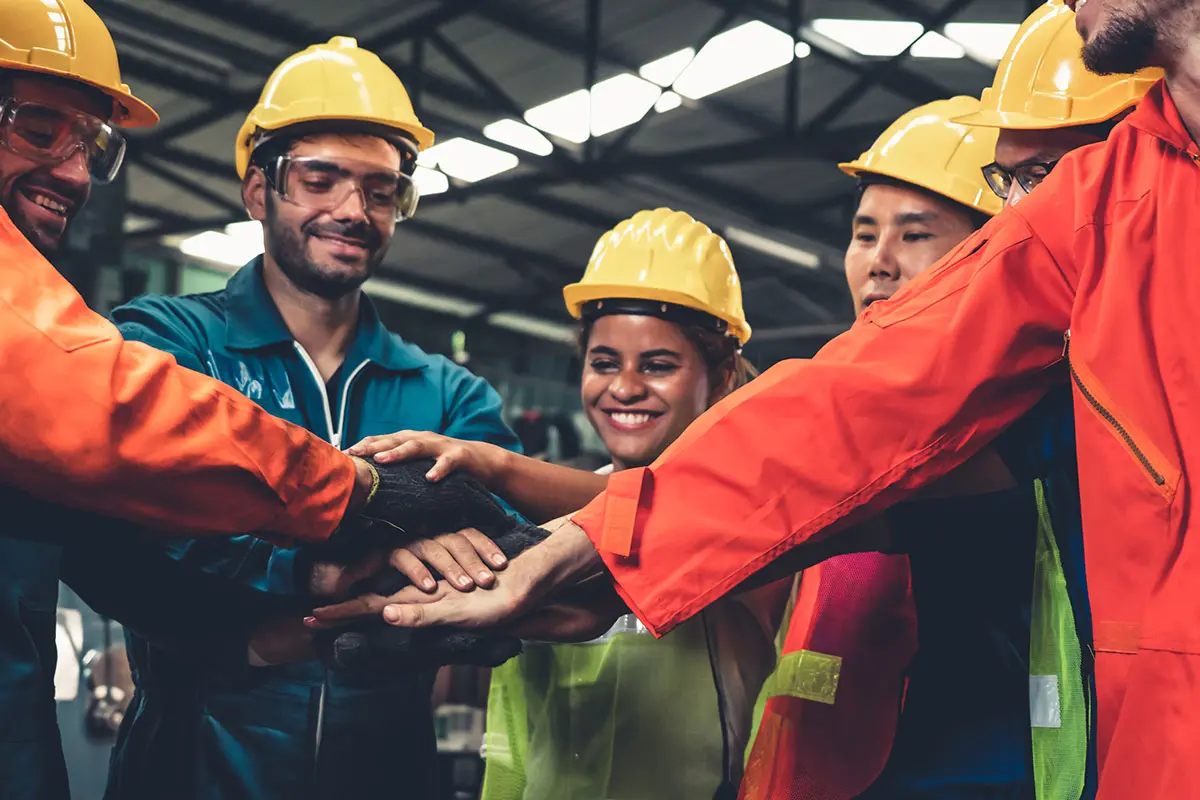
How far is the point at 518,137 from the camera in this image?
41.0ft

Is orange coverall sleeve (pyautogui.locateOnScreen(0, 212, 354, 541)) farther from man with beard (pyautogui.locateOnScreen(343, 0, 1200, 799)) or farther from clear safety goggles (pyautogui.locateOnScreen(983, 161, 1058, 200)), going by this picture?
clear safety goggles (pyautogui.locateOnScreen(983, 161, 1058, 200))

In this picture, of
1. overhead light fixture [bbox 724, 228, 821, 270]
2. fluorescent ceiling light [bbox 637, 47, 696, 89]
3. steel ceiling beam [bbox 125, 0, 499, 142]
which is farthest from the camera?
overhead light fixture [bbox 724, 228, 821, 270]

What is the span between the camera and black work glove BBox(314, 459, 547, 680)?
2.29m

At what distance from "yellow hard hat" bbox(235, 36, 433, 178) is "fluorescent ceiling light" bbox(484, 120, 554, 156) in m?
9.17

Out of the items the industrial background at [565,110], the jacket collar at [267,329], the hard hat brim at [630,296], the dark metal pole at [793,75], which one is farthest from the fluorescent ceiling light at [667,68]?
the jacket collar at [267,329]

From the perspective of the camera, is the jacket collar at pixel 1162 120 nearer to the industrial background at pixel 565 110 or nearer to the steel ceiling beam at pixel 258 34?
the industrial background at pixel 565 110

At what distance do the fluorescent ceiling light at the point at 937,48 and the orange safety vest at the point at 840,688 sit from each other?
30.2 ft

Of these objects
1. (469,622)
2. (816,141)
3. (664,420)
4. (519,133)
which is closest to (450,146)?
(519,133)

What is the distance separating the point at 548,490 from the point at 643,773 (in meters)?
0.70

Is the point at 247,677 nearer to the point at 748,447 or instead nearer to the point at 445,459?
the point at 445,459

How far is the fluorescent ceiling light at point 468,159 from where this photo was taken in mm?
12938

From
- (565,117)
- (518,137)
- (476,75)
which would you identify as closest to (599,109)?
(565,117)

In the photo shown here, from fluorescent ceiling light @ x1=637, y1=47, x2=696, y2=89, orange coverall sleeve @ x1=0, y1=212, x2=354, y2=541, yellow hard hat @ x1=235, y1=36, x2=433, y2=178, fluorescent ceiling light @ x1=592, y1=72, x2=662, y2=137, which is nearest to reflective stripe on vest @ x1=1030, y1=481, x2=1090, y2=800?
orange coverall sleeve @ x1=0, y1=212, x2=354, y2=541

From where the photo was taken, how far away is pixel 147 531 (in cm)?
237
